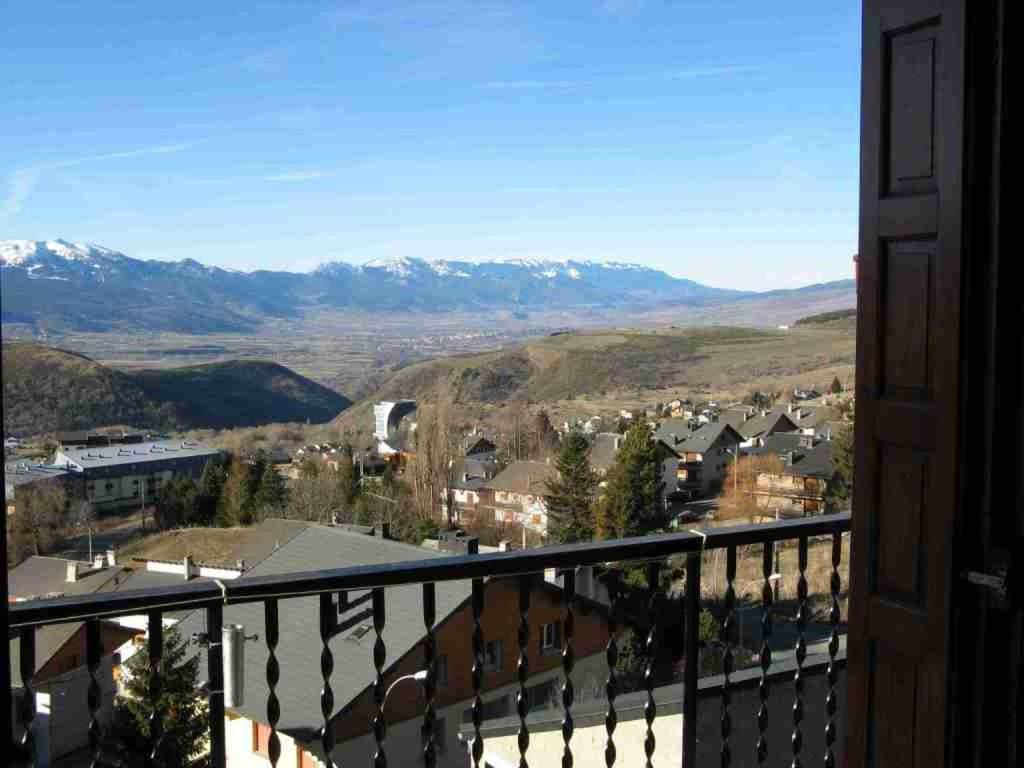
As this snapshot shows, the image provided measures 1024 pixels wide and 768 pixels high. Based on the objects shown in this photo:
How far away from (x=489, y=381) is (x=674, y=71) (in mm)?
21672

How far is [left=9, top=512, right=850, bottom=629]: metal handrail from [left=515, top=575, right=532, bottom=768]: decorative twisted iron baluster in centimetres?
11

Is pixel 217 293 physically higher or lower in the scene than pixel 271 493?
higher

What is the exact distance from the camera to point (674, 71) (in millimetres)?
37531

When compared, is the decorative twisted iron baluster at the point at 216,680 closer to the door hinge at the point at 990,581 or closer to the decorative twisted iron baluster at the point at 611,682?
the decorative twisted iron baluster at the point at 611,682

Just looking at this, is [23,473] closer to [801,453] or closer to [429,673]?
[429,673]

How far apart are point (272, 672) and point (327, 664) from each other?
5.2 inches

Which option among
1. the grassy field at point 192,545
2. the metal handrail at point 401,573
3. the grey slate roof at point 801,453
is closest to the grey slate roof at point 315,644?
the metal handrail at point 401,573

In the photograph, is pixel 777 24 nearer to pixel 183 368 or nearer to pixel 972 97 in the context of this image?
pixel 972 97

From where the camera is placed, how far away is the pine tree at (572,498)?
26.6 metres

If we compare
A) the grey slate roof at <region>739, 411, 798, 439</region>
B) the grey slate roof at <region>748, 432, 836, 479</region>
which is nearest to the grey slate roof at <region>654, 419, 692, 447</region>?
the grey slate roof at <region>739, 411, 798, 439</region>

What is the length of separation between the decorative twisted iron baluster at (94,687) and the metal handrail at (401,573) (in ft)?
0.37

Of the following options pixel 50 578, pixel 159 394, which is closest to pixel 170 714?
pixel 50 578

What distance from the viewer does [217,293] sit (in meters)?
110

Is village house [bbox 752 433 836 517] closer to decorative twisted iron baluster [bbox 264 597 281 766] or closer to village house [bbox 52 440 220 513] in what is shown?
village house [bbox 52 440 220 513]
